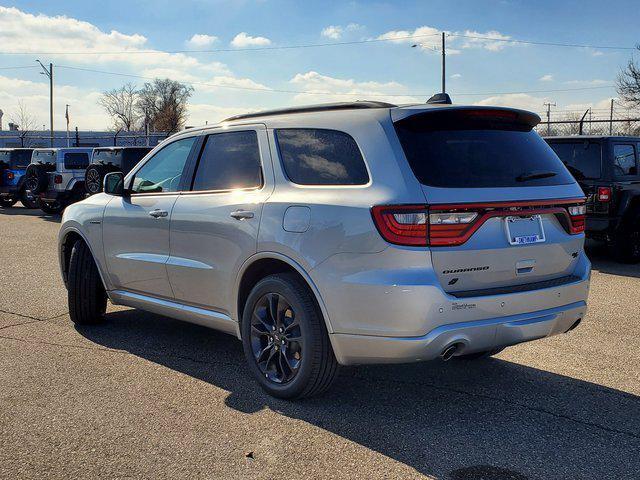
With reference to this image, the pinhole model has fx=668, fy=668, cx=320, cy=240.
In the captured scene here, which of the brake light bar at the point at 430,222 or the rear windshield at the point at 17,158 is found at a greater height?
the rear windshield at the point at 17,158

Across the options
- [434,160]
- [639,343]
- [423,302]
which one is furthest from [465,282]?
[639,343]

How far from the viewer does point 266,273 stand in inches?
172

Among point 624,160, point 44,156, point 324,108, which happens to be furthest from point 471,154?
point 44,156

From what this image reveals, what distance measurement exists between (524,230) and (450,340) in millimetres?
821

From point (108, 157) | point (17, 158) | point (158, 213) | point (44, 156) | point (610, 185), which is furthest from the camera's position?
point (17, 158)

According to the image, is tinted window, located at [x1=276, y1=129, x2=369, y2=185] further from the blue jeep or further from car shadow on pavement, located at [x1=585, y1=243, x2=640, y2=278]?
the blue jeep

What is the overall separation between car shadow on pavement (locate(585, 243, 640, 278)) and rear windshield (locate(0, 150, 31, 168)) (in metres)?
17.4

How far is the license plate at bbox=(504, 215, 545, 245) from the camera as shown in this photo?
377 cm

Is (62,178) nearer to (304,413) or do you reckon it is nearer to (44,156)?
(44,156)

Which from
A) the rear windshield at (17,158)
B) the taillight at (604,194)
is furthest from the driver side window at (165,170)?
the rear windshield at (17,158)

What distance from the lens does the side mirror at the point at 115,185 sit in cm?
552

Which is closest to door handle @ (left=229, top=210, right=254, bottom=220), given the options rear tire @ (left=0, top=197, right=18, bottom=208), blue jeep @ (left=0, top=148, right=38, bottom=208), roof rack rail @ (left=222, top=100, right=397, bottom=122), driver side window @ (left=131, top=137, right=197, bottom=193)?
roof rack rail @ (left=222, top=100, right=397, bottom=122)

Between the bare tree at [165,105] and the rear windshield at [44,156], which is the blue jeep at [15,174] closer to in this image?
the rear windshield at [44,156]

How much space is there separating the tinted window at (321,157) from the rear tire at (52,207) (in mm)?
15169
